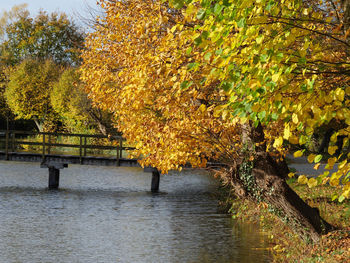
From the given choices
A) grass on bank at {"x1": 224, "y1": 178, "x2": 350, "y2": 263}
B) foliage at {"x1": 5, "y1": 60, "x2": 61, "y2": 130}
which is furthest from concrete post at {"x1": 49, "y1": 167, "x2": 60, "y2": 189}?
foliage at {"x1": 5, "y1": 60, "x2": 61, "y2": 130}

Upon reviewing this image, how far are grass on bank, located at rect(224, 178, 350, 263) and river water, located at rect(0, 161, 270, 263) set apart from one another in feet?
1.39

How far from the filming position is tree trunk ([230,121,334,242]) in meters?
12.1

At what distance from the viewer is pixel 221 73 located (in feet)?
22.1

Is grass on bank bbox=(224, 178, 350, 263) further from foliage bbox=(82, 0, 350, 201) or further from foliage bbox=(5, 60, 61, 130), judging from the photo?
foliage bbox=(5, 60, 61, 130)

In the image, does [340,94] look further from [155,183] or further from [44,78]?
[44,78]

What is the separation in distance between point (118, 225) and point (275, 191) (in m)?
7.20

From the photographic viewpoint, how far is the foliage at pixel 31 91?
158ft

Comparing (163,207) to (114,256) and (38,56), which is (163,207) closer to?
(114,256)

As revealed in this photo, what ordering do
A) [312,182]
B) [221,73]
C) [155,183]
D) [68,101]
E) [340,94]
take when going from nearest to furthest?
1. [340,94]
2. [312,182]
3. [221,73]
4. [155,183]
5. [68,101]

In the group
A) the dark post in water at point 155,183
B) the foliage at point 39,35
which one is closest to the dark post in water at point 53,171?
the dark post in water at point 155,183

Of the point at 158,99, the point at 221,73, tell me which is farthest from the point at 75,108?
the point at 221,73

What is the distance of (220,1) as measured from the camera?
6.46 m

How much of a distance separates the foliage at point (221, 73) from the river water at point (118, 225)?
2.86m

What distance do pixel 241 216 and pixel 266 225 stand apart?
1958 mm
